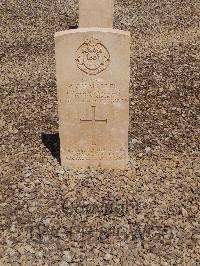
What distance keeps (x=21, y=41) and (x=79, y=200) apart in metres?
7.29

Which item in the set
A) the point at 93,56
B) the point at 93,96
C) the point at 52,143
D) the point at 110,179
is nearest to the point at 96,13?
the point at 52,143

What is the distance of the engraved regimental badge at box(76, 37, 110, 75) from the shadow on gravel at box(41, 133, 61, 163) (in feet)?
5.96

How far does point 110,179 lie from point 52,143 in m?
1.46

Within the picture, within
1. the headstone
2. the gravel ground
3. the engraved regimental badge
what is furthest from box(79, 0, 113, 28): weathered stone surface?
the engraved regimental badge

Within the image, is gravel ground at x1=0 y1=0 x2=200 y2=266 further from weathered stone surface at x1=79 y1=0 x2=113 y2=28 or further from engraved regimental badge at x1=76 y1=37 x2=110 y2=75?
engraved regimental badge at x1=76 y1=37 x2=110 y2=75

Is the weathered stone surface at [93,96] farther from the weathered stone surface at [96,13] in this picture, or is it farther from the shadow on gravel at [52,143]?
the weathered stone surface at [96,13]

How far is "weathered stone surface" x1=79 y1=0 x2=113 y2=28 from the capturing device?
11.2 meters

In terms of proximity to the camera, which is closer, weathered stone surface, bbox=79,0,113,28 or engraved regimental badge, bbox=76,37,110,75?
engraved regimental badge, bbox=76,37,110,75

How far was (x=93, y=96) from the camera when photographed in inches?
267

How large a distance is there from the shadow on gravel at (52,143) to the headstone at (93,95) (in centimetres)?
41

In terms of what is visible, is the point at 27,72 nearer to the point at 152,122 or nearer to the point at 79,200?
the point at 152,122

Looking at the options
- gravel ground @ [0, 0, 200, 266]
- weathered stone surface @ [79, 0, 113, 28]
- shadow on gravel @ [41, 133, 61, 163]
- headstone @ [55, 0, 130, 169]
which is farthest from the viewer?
weathered stone surface @ [79, 0, 113, 28]

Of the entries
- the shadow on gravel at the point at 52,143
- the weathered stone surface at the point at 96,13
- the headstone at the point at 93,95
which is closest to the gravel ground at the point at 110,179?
the shadow on gravel at the point at 52,143

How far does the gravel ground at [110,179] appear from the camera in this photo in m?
5.88
